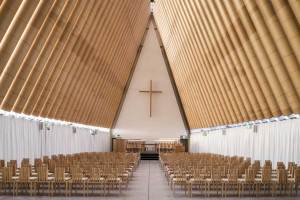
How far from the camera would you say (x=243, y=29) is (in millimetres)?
16469

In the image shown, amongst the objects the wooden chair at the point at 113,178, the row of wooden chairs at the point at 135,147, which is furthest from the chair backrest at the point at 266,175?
the row of wooden chairs at the point at 135,147

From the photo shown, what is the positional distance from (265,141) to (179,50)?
1145 centimetres

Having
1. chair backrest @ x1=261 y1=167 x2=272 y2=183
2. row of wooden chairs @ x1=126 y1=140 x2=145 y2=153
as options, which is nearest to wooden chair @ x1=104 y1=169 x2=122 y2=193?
chair backrest @ x1=261 y1=167 x2=272 y2=183

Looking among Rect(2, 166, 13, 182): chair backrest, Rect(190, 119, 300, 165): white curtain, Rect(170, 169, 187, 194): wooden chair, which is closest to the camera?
Rect(2, 166, 13, 182): chair backrest

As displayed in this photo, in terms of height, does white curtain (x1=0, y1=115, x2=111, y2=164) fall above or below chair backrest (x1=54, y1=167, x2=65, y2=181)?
above

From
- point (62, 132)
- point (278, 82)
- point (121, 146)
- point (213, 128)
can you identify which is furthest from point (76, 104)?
point (121, 146)

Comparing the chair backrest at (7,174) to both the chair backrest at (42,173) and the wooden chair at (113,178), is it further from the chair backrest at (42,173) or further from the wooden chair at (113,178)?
the wooden chair at (113,178)

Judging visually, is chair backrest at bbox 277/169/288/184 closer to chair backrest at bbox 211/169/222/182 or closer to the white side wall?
chair backrest at bbox 211/169/222/182

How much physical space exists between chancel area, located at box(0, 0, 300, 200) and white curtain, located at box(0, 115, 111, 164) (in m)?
0.07

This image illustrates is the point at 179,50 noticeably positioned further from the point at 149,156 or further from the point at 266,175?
the point at 266,175

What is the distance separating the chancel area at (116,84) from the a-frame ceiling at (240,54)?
0.05 m

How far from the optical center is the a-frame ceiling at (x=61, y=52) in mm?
13263

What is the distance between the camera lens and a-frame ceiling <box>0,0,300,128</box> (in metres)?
13.9

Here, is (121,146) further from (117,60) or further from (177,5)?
(177,5)
